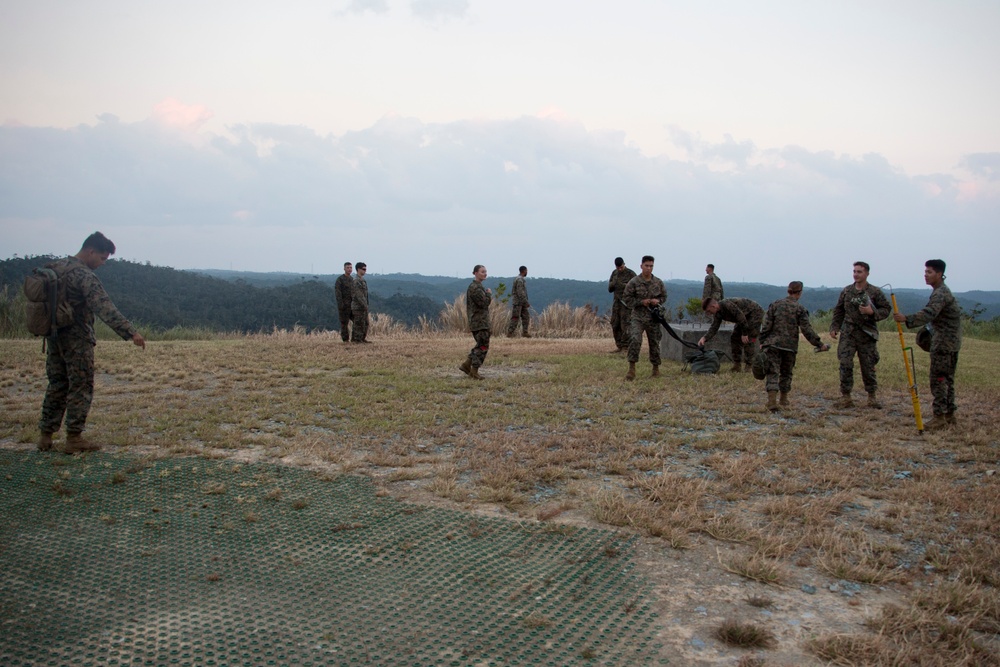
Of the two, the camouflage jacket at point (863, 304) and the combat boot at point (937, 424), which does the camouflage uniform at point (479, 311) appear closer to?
the camouflage jacket at point (863, 304)

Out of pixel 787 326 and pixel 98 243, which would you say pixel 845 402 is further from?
pixel 98 243

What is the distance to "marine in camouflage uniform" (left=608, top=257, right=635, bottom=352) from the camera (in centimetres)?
1440

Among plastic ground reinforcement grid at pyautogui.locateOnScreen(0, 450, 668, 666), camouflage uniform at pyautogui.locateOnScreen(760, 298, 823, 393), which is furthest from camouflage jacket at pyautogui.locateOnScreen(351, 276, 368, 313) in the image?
plastic ground reinforcement grid at pyautogui.locateOnScreen(0, 450, 668, 666)

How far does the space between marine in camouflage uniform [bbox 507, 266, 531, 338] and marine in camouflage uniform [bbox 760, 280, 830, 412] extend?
1055cm

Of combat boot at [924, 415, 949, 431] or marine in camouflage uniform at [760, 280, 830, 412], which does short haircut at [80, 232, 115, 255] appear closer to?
marine in camouflage uniform at [760, 280, 830, 412]

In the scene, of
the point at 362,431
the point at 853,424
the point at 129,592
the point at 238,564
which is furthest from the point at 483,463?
the point at 853,424

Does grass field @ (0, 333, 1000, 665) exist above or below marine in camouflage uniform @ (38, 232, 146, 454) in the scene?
below

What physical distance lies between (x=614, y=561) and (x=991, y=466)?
4158mm

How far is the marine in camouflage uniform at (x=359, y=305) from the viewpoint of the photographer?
16578mm

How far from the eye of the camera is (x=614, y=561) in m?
4.39

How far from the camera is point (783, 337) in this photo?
29.6 feet

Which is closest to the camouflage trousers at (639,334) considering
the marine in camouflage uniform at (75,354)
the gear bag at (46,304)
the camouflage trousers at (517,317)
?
the marine in camouflage uniform at (75,354)

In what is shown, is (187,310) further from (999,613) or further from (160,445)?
(999,613)

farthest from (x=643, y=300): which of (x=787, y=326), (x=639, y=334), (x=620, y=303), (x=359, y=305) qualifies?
(x=359, y=305)
